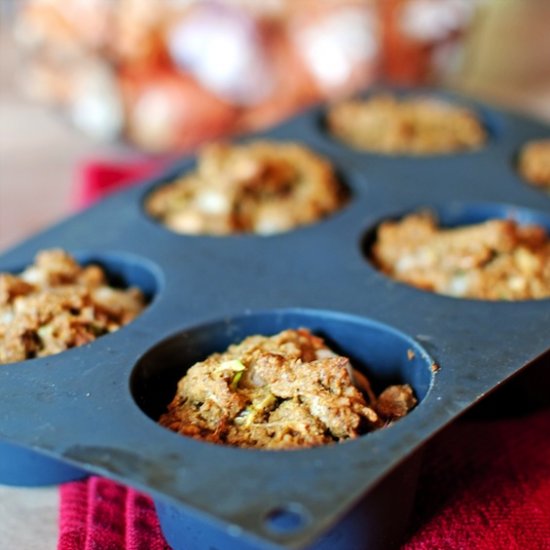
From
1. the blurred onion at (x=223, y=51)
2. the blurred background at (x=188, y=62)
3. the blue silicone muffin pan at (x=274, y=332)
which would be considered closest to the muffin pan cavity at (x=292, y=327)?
the blue silicone muffin pan at (x=274, y=332)

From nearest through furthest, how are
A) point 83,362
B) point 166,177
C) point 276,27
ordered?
1. point 83,362
2. point 166,177
3. point 276,27

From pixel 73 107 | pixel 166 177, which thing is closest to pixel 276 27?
pixel 73 107

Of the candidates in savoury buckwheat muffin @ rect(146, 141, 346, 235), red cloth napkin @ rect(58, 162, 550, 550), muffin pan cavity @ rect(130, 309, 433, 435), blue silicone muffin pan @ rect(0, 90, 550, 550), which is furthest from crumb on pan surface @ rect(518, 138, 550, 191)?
muffin pan cavity @ rect(130, 309, 433, 435)

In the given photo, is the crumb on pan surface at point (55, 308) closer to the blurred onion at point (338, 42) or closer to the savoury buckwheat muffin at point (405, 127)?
the savoury buckwheat muffin at point (405, 127)

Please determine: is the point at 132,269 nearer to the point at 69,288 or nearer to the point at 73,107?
the point at 69,288

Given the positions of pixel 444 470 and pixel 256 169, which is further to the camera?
pixel 256 169

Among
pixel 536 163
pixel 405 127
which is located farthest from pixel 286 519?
pixel 405 127

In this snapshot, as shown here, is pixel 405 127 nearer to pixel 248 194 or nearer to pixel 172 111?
pixel 248 194
